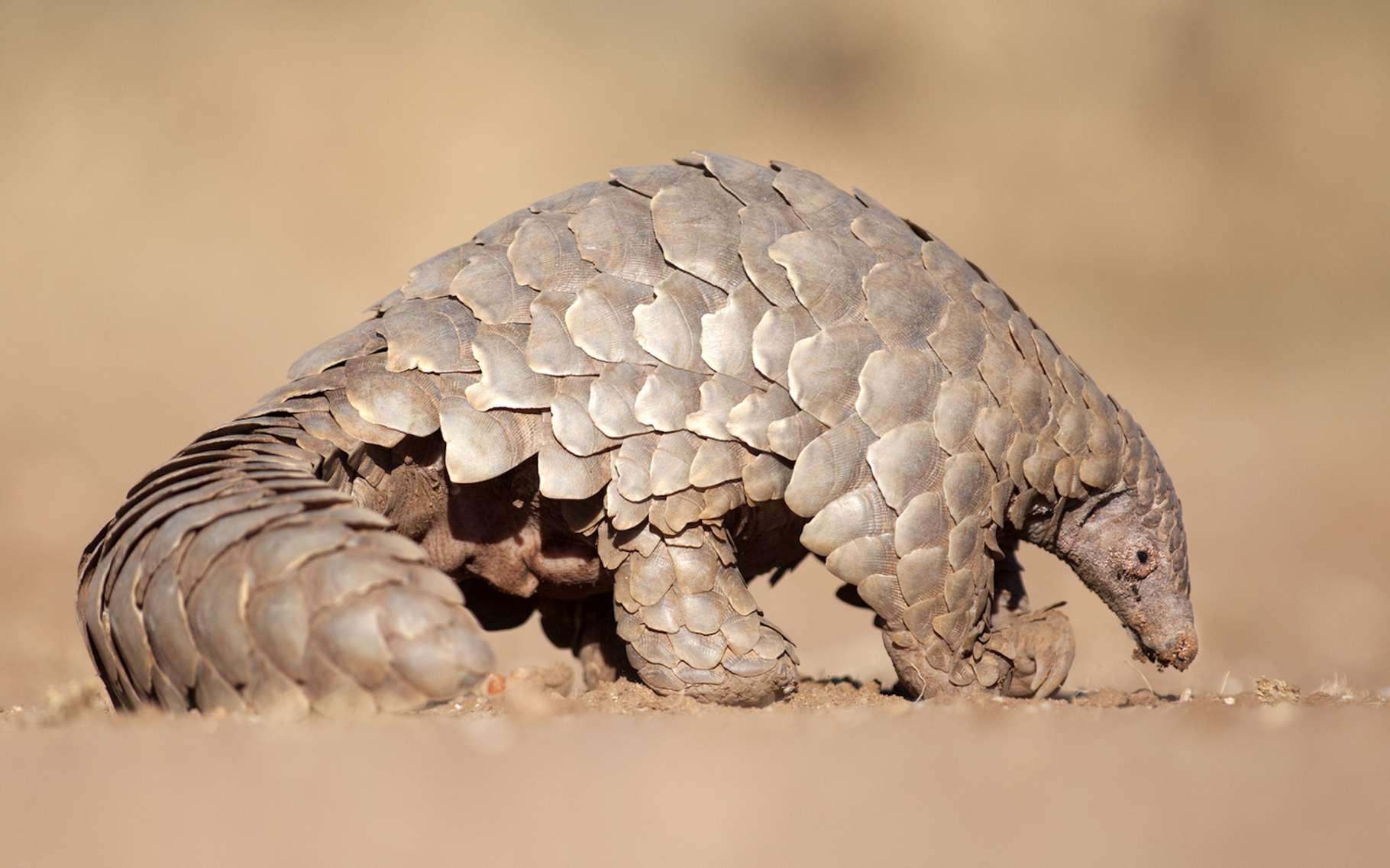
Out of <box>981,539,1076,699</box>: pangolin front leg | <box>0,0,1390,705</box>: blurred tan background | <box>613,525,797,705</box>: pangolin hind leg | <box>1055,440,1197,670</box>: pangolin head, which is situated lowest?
<box>613,525,797,705</box>: pangolin hind leg

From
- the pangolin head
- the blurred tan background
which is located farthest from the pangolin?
the blurred tan background

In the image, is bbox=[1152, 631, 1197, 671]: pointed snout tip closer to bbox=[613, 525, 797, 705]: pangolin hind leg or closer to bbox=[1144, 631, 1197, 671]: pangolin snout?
bbox=[1144, 631, 1197, 671]: pangolin snout

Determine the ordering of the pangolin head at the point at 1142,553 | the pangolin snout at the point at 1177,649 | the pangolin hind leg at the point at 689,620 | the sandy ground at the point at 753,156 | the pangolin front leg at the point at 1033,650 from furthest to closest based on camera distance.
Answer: the sandy ground at the point at 753,156
the pangolin snout at the point at 1177,649
the pangolin head at the point at 1142,553
the pangolin front leg at the point at 1033,650
the pangolin hind leg at the point at 689,620

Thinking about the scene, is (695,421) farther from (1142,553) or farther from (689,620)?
(1142,553)

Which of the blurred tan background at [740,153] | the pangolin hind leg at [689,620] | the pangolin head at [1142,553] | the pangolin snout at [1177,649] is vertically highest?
the blurred tan background at [740,153]

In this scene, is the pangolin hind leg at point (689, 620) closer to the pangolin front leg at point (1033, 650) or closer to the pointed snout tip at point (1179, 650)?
the pangolin front leg at point (1033, 650)

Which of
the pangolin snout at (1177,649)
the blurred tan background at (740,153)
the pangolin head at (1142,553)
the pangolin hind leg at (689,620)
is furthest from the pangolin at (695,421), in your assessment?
the blurred tan background at (740,153)

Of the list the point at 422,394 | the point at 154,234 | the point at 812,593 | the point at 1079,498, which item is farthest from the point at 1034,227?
the point at 422,394
